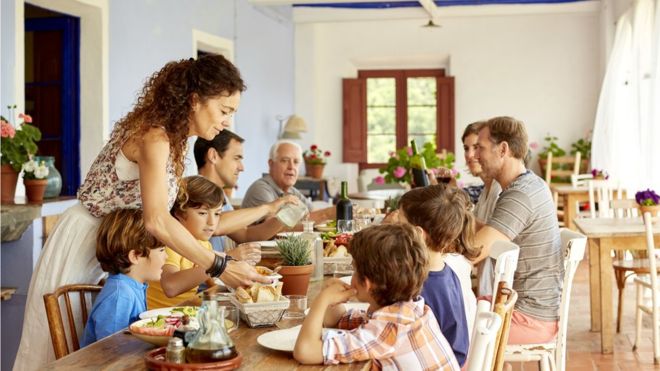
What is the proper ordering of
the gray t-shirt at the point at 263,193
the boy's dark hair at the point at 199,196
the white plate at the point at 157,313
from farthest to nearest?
1. the gray t-shirt at the point at 263,193
2. the boy's dark hair at the point at 199,196
3. the white plate at the point at 157,313

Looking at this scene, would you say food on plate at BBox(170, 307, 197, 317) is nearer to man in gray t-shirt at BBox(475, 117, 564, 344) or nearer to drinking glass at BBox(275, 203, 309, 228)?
drinking glass at BBox(275, 203, 309, 228)

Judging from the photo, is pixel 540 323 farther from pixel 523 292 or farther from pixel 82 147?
pixel 82 147

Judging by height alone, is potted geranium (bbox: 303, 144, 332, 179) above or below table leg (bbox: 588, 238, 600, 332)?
above

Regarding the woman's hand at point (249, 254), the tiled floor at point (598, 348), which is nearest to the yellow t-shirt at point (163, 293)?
the woman's hand at point (249, 254)

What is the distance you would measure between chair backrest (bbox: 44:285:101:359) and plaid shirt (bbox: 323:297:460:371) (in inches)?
32.1

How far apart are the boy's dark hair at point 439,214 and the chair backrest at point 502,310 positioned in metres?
0.38

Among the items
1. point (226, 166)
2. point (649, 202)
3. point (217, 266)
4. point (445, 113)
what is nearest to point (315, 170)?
point (445, 113)

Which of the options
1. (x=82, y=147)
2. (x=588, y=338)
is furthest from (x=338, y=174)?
(x=588, y=338)

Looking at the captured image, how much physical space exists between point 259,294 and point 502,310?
0.62 meters

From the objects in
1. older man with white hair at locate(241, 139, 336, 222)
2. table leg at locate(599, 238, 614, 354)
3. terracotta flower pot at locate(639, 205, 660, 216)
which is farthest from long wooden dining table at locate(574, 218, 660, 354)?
older man with white hair at locate(241, 139, 336, 222)

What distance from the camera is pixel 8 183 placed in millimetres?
4984

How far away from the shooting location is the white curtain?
7188 mm

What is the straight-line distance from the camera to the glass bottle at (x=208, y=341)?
1.75 m

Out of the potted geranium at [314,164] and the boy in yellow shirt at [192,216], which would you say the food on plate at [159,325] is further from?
the potted geranium at [314,164]
